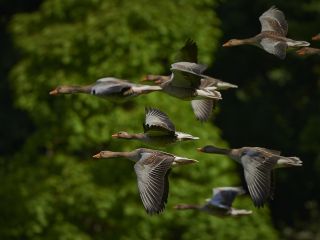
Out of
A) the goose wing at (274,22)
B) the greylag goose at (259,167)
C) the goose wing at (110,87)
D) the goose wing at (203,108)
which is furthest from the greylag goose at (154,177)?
the goose wing at (274,22)

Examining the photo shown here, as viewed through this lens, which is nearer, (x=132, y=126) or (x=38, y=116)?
(x=132, y=126)

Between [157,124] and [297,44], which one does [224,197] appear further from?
[157,124]

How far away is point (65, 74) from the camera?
17.4 metres

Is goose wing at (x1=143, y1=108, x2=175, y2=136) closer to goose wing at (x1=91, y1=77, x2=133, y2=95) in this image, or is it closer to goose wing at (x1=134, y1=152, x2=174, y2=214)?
goose wing at (x1=134, y1=152, x2=174, y2=214)

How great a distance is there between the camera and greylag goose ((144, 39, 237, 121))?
9.80m

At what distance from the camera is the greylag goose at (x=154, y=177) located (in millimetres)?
8750

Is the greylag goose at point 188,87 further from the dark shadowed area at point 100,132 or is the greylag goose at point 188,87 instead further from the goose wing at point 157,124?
the dark shadowed area at point 100,132

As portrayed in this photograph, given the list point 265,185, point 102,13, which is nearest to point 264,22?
point 265,185

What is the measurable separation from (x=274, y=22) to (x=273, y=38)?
0.79 metres

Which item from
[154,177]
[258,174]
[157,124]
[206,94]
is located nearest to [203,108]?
[206,94]

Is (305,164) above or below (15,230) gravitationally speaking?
below

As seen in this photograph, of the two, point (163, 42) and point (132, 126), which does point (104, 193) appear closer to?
point (132, 126)

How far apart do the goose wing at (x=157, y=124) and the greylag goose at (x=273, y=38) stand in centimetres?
103

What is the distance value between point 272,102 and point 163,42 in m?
10.2
